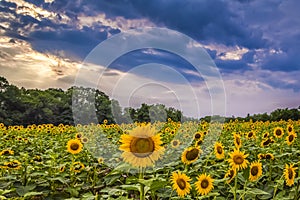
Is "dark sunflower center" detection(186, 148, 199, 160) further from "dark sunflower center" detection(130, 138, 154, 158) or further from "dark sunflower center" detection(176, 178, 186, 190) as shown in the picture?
"dark sunflower center" detection(130, 138, 154, 158)

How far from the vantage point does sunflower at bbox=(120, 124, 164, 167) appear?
213 centimetres

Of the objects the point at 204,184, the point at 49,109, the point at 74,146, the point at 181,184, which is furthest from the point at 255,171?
the point at 49,109

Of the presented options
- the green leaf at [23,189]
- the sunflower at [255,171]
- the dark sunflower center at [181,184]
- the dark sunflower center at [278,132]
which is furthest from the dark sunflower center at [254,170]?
the dark sunflower center at [278,132]

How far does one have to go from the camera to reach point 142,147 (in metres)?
2.19

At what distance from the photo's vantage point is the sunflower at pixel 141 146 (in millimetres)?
2133

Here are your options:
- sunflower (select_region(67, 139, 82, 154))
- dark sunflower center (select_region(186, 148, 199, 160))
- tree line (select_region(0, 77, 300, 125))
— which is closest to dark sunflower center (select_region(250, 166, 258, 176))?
dark sunflower center (select_region(186, 148, 199, 160))

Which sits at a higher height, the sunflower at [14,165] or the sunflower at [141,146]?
the sunflower at [141,146]

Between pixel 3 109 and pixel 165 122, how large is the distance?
11915 mm

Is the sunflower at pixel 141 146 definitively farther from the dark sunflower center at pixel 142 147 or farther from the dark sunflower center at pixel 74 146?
the dark sunflower center at pixel 74 146

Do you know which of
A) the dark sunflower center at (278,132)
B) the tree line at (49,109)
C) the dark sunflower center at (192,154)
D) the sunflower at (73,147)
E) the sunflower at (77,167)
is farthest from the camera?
the tree line at (49,109)

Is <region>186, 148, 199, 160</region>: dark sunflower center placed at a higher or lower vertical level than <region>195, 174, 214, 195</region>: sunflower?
higher

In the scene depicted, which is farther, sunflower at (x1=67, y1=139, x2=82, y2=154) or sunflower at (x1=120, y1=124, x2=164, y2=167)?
sunflower at (x1=67, y1=139, x2=82, y2=154)

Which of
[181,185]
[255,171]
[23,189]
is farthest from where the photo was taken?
[23,189]

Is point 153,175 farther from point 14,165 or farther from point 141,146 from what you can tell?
point 14,165
